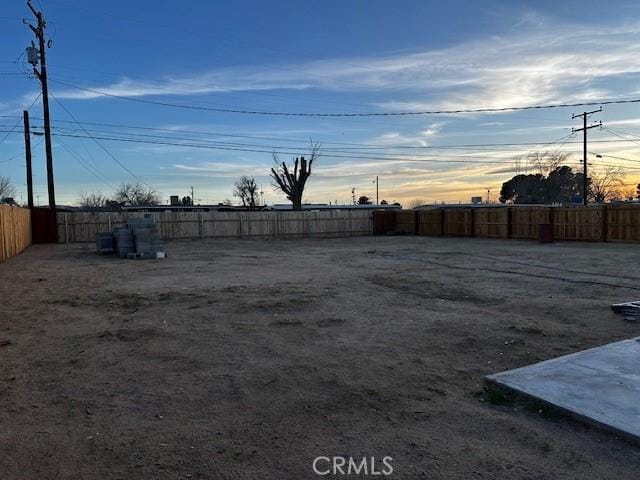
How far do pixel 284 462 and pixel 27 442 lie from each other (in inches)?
70.1

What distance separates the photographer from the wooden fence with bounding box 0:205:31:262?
52.5 ft

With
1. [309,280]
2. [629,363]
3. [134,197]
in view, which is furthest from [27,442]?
[134,197]

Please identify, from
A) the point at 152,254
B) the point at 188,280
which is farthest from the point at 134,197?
the point at 188,280

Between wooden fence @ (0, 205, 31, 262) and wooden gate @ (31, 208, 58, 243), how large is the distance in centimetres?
200

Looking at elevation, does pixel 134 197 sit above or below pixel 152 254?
above

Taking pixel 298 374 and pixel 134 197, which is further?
pixel 134 197

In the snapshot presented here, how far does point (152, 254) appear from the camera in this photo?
17906mm

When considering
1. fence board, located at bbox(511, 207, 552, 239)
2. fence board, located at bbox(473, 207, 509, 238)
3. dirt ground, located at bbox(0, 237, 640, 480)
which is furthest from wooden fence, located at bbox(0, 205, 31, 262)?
fence board, located at bbox(473, 207, 509, 238)

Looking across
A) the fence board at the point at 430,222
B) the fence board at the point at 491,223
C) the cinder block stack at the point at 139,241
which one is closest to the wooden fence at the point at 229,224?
the fence board at the point at 430,222

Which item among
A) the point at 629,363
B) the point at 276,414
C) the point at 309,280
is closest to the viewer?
the point at 276,414

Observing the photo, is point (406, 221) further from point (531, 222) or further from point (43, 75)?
point (43, 75)

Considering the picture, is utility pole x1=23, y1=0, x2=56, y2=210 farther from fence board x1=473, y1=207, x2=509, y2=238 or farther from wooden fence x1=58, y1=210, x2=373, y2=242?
fence board x1=473, y1=207, x2=509, y2=238

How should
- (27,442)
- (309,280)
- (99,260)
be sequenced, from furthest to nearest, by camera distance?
1. (99,260)
2. (309,280)
3. (27,442)

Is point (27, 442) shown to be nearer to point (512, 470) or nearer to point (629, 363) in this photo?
point (512, 470)
